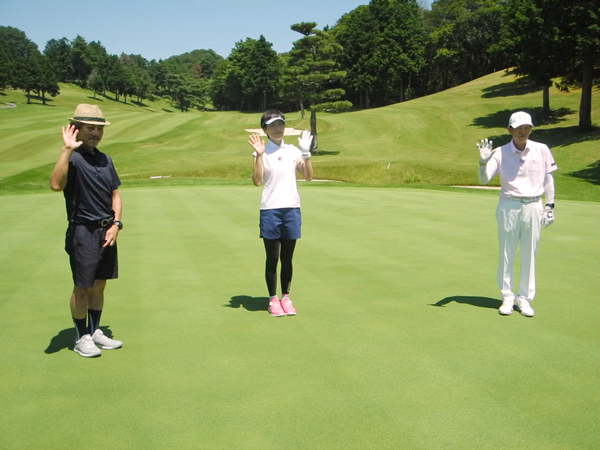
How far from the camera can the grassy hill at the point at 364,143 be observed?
30.8 metres

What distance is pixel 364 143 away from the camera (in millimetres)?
50062

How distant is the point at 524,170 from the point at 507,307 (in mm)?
1456

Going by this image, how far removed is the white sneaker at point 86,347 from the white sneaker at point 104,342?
0.08 m

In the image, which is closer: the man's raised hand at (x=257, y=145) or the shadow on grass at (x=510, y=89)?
the man's raised hand at (x=257, y=145)

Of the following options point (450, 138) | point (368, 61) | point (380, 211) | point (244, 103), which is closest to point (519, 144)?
point (380, 211)

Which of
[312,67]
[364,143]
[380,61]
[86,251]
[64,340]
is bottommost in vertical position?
[64,340]

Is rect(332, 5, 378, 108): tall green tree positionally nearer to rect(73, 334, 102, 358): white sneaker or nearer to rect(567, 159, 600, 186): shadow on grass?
rect(567, 159, 600, 186): shadow on grass

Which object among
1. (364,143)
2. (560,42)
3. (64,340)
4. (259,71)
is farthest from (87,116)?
(259,71)

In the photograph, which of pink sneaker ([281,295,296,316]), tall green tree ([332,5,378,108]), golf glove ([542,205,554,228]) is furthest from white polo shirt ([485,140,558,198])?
tall green tree ([332,5,378,108])

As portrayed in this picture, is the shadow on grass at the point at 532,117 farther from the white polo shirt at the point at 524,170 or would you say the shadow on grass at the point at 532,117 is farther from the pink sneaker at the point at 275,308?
the pink sneaker at the point at 275,308

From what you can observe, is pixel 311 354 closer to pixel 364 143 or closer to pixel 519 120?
pixel 519 120

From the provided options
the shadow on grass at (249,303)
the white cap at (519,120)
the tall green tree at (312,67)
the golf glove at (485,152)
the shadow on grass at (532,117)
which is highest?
the tall green tree at (312,67)

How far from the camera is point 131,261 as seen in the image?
904cm

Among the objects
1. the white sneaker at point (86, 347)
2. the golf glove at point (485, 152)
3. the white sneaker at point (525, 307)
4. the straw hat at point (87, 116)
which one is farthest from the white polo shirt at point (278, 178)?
the white sneaker at point (525, 307)
